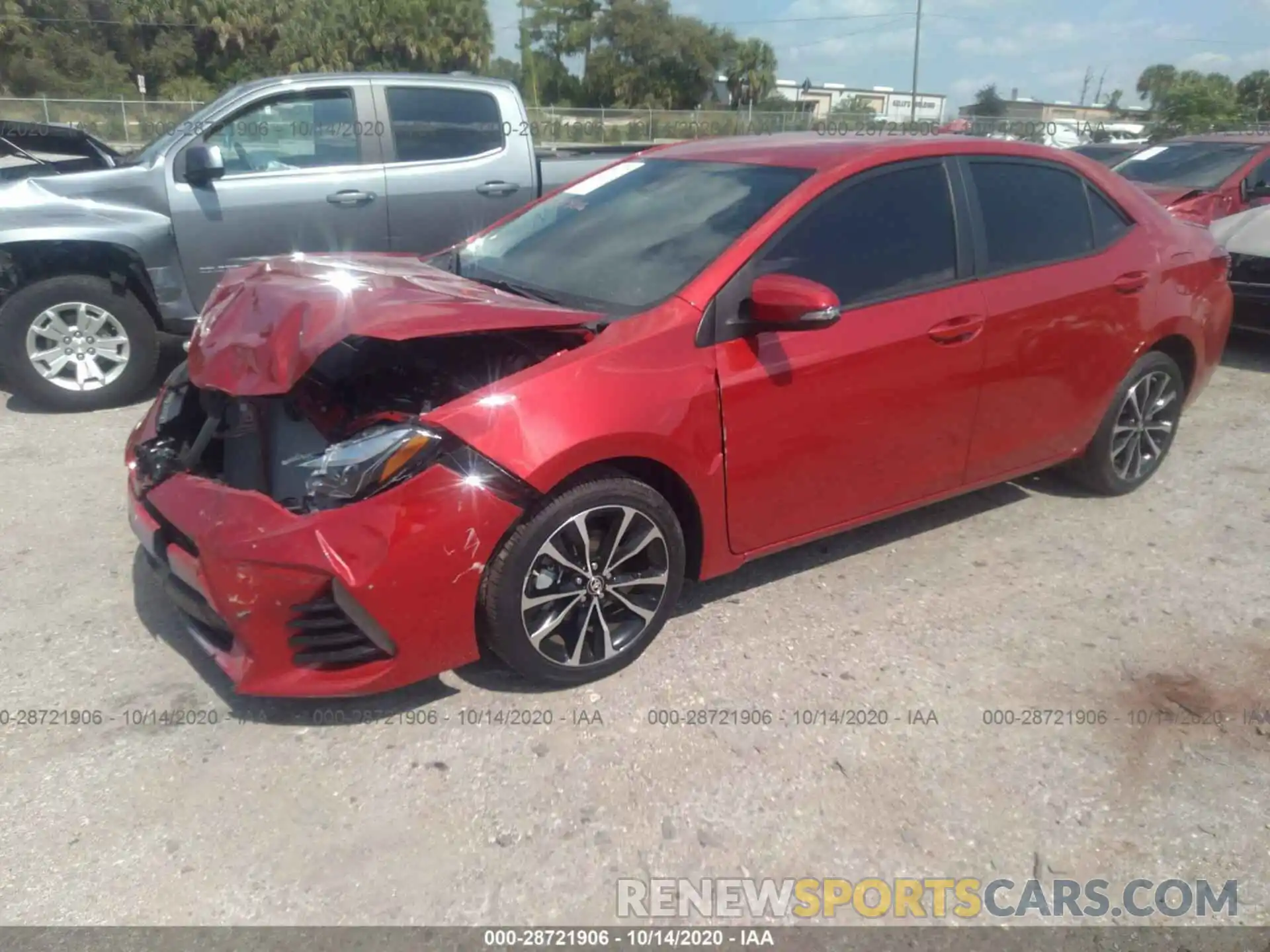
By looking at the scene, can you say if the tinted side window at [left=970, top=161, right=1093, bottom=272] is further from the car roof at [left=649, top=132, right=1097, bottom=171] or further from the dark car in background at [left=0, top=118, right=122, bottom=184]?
the dark car in background at [left=0, top=118, right=122, bottom=184]

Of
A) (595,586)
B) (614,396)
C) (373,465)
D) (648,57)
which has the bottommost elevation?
(595,586)

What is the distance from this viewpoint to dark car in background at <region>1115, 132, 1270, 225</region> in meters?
8.91

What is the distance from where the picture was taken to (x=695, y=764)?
9.31ft

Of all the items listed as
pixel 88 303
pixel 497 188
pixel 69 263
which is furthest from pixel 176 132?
pixel 497 188

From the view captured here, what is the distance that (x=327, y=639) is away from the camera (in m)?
2.77

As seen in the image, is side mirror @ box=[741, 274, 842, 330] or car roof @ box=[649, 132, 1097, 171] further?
car roof @ box=[649, 132, 1097, 171]

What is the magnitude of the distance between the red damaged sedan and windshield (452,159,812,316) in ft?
0.05

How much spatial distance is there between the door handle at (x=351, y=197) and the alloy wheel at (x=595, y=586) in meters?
4.03

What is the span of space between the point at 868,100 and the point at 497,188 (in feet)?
165

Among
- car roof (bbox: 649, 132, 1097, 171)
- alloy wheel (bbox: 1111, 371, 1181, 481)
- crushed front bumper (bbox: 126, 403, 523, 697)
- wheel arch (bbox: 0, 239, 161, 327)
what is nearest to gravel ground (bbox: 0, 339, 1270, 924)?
A: crushed front bumper (bbox: 126, 403, 523, 697)

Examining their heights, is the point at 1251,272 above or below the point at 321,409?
below

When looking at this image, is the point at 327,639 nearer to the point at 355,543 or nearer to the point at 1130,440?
the point at 355,543

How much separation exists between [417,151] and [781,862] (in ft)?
17.6

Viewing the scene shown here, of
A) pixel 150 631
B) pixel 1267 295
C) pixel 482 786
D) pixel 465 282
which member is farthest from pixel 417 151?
pixel 1267 295
